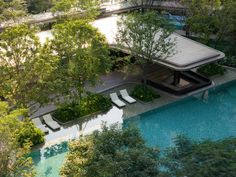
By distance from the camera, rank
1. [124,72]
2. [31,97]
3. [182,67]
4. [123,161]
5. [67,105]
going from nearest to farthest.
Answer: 1. [123,161]
2. [31,97]
3. [67,105]
4. [182,67]
5. [124,72]

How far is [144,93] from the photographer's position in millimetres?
25453

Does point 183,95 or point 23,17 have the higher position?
point 23,17

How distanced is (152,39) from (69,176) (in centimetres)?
1360

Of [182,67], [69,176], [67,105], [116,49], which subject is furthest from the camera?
[116,49]

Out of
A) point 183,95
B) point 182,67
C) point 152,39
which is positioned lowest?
point 183,95

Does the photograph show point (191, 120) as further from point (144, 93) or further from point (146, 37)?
point (146, 37)

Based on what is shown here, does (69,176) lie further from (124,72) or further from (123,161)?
(124,72)

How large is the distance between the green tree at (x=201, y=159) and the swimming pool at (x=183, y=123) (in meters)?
7.30

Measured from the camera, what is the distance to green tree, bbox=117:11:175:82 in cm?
2486

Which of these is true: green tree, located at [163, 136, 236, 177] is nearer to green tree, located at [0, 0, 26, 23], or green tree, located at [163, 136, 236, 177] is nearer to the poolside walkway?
the poolside walkway

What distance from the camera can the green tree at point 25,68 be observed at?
1998 centimetres

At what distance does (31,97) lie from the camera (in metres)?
20.1

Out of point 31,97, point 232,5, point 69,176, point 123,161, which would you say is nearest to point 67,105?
point 31,97

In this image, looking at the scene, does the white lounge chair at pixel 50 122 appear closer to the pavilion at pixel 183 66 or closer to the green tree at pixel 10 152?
the green tree at pixel 10 152
